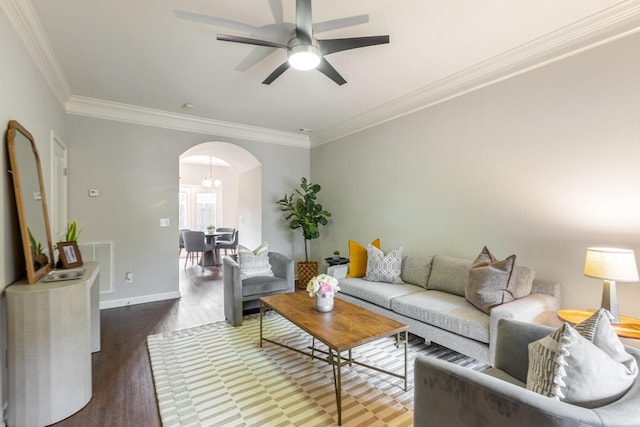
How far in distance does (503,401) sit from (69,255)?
3289 millimetres

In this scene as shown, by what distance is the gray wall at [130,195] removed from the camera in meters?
4.02

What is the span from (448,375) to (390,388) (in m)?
1.22

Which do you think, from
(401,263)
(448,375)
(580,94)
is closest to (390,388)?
(448,375)

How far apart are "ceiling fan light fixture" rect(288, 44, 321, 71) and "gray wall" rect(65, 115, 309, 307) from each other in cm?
308

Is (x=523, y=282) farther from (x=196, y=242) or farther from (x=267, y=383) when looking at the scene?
(x=196, y=242)

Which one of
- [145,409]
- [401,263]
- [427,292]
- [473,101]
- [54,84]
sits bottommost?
[145,409]

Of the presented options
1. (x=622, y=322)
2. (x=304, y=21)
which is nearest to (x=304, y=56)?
(x=304, y=21)

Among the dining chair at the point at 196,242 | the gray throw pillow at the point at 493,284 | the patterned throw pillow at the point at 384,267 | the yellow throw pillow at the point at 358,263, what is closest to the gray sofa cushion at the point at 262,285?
the yellow throw pillow at the point at 358,263

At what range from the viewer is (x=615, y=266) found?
6.56 feet

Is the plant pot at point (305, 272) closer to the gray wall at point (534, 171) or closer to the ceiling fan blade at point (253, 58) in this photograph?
the gray wall at point (534, 171)

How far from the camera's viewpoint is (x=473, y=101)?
3258 mm

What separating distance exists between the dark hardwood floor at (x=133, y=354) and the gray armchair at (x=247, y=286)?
40 centimetres

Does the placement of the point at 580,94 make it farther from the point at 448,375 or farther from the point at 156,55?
the point at 156,55

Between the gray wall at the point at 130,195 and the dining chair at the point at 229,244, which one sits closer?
the gray wall at the point at 130,195
